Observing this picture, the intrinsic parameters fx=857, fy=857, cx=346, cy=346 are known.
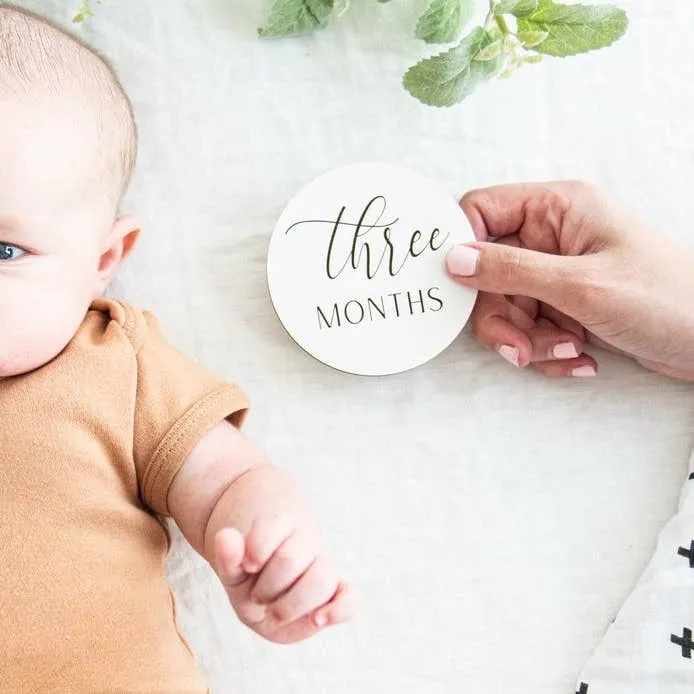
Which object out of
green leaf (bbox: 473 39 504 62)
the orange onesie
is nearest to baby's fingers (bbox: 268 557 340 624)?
the orange onesie

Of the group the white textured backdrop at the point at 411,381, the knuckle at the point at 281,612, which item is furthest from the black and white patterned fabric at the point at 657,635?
the knuckle at the point at 281,612

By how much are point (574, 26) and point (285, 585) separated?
63 centimetres

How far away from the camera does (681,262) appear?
92 cm

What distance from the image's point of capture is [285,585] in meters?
0.70

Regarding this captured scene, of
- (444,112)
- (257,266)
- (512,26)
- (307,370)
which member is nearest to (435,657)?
(307,370)

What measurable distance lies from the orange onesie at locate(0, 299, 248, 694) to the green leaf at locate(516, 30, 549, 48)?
476 millimetres

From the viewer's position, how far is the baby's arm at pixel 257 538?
70 cm

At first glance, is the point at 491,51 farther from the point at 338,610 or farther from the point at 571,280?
the point at 338,610

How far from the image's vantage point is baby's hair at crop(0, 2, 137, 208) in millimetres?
764

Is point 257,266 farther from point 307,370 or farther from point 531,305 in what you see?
point 531,305

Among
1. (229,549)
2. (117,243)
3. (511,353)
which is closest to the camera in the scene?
(229,549)

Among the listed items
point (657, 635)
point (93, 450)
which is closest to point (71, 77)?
point (93, 450)

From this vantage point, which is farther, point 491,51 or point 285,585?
point 491,51

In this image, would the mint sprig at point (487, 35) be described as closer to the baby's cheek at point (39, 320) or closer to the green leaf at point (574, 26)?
the green leaf at point (574, 26)
